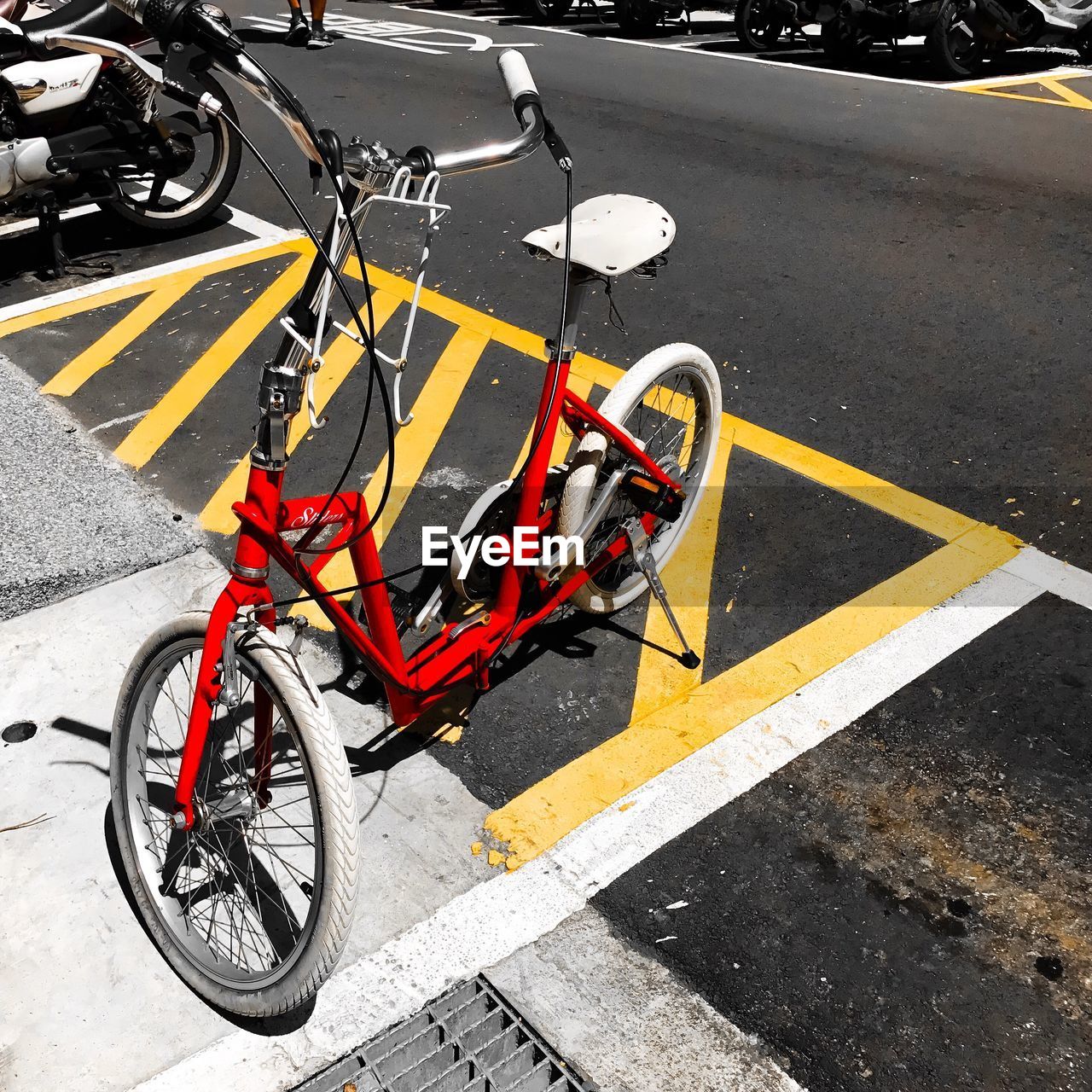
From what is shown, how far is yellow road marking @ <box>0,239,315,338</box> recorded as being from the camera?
6473mm

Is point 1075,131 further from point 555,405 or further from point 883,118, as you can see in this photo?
point 555,405

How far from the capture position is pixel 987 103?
1034 cm

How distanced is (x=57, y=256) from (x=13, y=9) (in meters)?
2.32

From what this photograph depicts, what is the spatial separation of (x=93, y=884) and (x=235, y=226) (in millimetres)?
5747

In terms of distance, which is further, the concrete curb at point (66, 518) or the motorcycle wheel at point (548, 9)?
the motorcycle wheel at point (548, 9)

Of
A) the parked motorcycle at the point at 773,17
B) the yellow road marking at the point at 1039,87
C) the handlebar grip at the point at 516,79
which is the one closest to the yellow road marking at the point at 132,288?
the handlebar grip at the point at 516,79

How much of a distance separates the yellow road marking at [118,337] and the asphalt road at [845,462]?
130 millimetres

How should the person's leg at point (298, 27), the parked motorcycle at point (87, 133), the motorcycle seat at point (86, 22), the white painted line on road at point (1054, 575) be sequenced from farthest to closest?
the person's leg at point (298, 27)
the motorcycle seat at point (86, 22)
the parked motorcycle at point (87, 133)
the white painted line on road at point (1054, 575)

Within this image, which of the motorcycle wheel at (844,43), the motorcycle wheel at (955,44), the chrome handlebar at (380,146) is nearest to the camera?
Answer: the chrome handlebar at (380,146)

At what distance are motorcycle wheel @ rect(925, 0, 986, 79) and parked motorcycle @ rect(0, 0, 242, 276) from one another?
7.49 m

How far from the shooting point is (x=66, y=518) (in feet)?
15.2

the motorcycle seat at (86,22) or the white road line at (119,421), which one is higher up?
the motorcycle seat at (86,22)

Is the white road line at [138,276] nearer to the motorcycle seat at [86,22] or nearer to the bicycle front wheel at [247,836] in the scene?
the motorcycle seat at [86,22]

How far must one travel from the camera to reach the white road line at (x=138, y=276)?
6.65 metres
